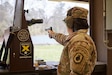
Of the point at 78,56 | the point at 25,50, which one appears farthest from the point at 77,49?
the point at 25,50

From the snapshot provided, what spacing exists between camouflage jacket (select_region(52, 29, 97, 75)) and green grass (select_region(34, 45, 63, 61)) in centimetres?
144

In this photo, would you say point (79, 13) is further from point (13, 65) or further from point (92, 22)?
point (92, 22)

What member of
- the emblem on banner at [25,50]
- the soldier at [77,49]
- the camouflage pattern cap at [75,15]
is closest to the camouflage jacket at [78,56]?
the soldier at [77,49]

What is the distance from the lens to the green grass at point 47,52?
344 cm

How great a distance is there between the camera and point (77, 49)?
1.87 metres

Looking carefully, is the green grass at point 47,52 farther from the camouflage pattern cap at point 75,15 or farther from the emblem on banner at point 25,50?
the camouflage pattern cap at point 75,15

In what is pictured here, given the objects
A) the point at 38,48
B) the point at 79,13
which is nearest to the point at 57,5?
the point at 38,48

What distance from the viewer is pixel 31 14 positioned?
336 cm

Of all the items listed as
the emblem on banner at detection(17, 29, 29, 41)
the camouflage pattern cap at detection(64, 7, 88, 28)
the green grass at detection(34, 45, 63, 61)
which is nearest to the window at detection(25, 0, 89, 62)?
the green grass at detection(34, 45, 63, 61)

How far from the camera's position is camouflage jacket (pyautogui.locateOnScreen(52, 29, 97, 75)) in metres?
1.85

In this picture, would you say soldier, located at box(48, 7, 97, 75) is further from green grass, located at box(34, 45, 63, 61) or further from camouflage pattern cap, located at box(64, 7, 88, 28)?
green grass, located at box(34, 45, 63, 61)

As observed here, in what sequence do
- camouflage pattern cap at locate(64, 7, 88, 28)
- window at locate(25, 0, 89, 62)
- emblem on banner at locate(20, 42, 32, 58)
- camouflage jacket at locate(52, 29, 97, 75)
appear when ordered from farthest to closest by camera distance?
window at locate(25, 0, 89, 62), emblem on banner at locate(20, 42, 32, 58), camouflage pattern cap at locate(64, 7, 88, 28), camouflage jacket at locate(52, 29, 97, 75)

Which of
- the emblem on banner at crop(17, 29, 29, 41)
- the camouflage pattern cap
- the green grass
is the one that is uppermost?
the camouflage pattern cap

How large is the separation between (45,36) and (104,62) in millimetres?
996
